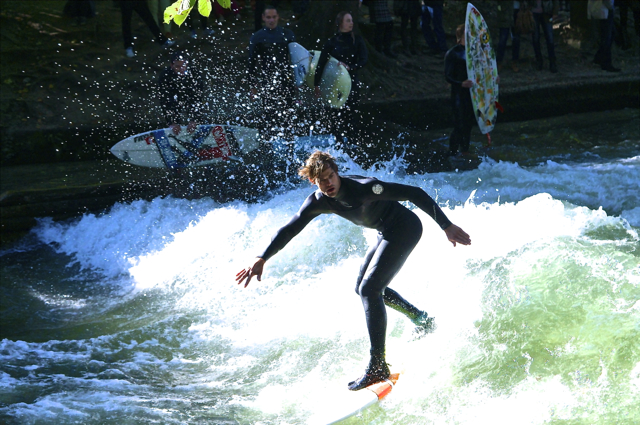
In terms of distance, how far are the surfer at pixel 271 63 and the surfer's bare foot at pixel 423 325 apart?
4.58m

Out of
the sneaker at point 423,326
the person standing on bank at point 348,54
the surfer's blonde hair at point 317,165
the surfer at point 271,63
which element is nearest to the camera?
the surfer's blonde hair at point 317,165

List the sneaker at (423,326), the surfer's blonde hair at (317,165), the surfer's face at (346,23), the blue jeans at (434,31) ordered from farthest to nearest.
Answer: the blue jeans at (434,31) < the surfer's face at (346,23) < the sneaker at (423,326) < the surfer's blonde hair at (317,165)

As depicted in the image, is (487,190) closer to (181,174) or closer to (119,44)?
(181,174)

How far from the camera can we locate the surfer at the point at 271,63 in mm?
8383

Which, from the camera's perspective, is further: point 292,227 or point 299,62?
point 299,62

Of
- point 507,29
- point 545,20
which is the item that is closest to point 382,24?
point 507,29

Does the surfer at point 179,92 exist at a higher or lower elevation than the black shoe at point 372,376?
higher

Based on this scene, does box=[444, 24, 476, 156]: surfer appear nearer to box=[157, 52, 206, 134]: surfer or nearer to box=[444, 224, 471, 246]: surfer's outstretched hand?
box=[157, 52, 206, 134]: surfer

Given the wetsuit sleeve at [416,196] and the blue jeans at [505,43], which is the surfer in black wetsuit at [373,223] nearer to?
the wetsuit sleeve at [416,196]

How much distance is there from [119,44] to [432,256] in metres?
8.23

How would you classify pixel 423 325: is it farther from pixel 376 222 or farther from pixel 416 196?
pixel 416 196

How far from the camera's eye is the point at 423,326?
4832 millimetres

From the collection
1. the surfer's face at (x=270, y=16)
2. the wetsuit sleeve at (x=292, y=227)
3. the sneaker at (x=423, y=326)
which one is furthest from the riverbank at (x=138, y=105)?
the wetsuit sleeve at (x=292, y=227)

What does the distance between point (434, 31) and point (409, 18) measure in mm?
551
